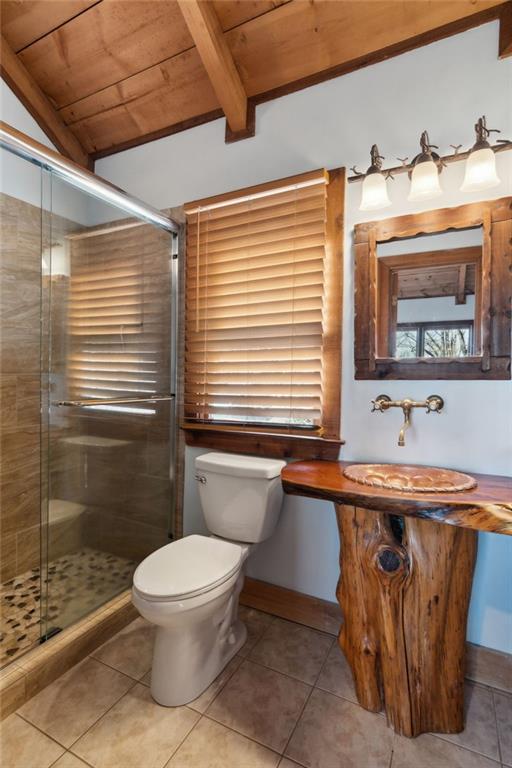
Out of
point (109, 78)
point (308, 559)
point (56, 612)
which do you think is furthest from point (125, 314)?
point (308, 559)

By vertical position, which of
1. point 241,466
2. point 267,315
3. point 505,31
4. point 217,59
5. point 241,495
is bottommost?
point 241,495

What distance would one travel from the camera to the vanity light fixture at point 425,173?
138 cm

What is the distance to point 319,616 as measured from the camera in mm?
1727

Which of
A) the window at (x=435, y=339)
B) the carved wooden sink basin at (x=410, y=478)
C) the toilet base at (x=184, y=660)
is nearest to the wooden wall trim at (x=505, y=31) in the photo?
the window at (x=435, y=339)

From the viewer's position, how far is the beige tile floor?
1138 millimetres

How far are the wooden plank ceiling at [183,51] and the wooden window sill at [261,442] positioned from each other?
60.1 inches

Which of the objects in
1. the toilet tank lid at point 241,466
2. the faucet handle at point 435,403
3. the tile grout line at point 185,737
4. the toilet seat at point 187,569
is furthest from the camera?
the toilet tank lid at point 241,466

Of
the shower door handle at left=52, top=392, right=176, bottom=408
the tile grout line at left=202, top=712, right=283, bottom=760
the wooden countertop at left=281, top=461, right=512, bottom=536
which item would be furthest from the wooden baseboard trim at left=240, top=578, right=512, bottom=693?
the shower door handle at left=52, top=392, right=176, bottom=408

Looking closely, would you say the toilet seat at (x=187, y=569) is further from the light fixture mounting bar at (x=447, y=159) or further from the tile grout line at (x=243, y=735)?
the light fixture mounting bar at (x=447, y=159)

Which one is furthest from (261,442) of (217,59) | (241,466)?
(217,59)

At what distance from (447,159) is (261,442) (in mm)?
1385

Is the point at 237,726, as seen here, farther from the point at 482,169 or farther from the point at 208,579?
the point at 482,169

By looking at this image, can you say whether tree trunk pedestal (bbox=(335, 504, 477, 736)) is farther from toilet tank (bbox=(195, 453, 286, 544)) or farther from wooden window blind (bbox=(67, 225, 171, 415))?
wooden window blind (bbox=(67, 225, 171, 415))

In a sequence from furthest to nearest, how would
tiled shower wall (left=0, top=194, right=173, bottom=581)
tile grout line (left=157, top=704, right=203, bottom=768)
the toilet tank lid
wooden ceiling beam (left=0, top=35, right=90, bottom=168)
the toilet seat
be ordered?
wooden ceiling beam (left=0, top=35, right=90, bottom=168), tiled shower wall (left=0, top=194, right=173, bottom=581), the toilet tank lid, the toilet seat, tile grout line (left=157, top=704, right=203, bottom=768)
